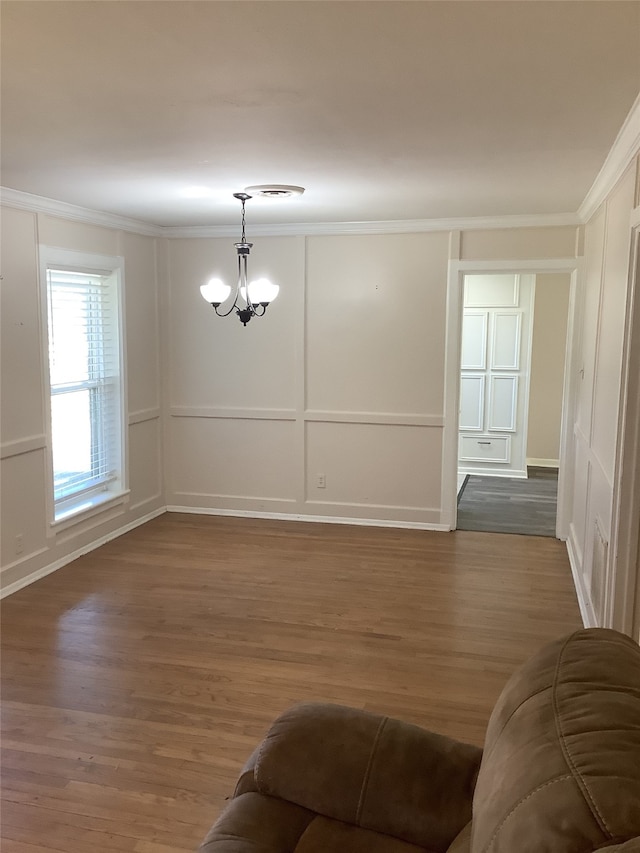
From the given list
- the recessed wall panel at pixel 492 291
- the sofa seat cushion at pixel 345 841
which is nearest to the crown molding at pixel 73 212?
the recessed wall panel at pixel 492 291

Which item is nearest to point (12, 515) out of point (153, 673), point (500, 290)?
point (153, 673)

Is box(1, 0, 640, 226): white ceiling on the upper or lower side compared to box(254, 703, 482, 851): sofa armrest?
upper

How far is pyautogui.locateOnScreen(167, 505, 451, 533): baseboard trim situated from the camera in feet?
18.7

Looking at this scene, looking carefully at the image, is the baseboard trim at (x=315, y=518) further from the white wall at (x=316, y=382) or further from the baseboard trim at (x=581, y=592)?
the baseboard trim at (x=581, y=592)

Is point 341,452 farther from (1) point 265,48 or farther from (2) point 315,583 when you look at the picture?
(1) point 265,48

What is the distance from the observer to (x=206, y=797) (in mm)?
2459

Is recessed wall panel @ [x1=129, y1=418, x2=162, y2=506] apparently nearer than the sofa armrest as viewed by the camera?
No

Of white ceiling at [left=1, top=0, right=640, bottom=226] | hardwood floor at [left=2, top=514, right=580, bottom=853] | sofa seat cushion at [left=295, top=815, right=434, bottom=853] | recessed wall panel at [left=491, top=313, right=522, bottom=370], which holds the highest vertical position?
white ceiling at [left=1, top=0, right=640, bottom=226]

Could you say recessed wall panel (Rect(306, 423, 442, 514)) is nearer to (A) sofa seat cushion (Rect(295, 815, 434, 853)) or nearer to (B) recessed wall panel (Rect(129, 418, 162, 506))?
(B) recessed wall panel (Rect(129, 418, 162, 506))

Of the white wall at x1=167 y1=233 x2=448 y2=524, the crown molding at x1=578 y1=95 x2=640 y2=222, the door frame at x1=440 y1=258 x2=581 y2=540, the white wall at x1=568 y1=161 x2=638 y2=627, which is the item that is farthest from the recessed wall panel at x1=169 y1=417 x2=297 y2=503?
the crown molding at x1=578 y1=95 x2=640 y2=222

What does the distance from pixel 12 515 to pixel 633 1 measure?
4.07m

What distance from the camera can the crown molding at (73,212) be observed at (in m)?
4.11

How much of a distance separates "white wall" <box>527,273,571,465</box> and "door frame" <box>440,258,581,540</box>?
99.4 inches

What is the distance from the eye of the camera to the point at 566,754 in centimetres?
112
